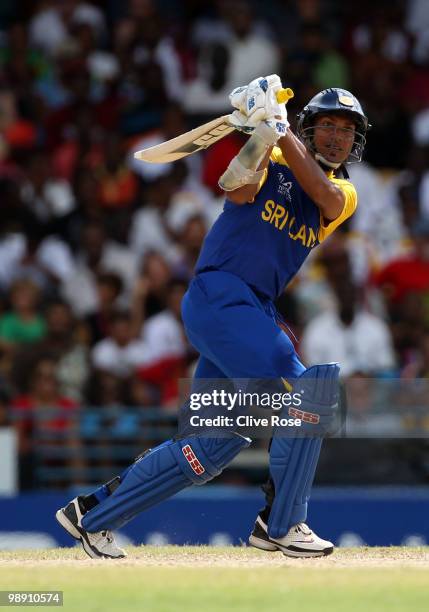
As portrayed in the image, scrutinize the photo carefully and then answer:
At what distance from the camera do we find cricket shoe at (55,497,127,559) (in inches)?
232

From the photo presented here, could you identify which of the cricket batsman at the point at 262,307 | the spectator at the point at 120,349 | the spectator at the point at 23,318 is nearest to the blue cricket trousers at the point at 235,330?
the cricket batsman at the point at 262,307

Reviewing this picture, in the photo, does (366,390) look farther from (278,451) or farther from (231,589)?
(231,589)

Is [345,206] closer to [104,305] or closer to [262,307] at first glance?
[262,307]

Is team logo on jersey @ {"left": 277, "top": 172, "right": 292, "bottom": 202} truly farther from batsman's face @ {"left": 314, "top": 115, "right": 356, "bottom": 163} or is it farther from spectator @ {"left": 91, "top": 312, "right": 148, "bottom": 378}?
spectator @ {"left": 91, "top": 312, "right": 148, "bottom": 378}

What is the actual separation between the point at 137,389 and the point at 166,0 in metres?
5.03

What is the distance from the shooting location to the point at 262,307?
5.75 meters

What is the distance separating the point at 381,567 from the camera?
565cm

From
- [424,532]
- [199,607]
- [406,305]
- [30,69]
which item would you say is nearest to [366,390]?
[424,532]

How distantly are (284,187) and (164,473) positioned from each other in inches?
49.9

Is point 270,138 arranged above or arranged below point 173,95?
below

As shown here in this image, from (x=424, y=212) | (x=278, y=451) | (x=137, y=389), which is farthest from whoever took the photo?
(x=424, y=212)

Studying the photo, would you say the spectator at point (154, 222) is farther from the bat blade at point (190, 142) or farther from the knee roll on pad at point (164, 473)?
the knee roll on pad at point (164, 473)

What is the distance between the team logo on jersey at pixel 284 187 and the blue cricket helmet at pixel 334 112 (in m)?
0.23

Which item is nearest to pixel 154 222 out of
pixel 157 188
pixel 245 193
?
pixel 157 188
